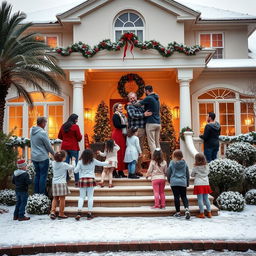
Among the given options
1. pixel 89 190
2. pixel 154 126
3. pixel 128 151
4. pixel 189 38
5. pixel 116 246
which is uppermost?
pixel 189 38

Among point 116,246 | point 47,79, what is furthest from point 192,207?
point 47,79

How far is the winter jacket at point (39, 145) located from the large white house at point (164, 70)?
4972 mm

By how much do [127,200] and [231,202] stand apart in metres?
2.57

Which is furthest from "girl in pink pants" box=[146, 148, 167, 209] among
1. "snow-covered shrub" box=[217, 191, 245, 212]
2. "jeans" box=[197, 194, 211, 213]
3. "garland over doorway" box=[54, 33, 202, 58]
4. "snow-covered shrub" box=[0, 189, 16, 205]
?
"garland over doorway" box=[54, 33, 202, 58]

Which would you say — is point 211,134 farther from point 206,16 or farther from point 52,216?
point 206,16

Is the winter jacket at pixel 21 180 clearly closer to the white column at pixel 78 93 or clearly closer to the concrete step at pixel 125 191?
the concrete step at pixel 125 191

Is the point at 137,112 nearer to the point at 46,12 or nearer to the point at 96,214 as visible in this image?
the point at 96,214

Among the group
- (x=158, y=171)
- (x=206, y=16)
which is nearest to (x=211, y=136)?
(x=158, y=171)

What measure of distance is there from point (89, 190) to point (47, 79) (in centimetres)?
550

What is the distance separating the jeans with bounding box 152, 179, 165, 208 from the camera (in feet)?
23.8

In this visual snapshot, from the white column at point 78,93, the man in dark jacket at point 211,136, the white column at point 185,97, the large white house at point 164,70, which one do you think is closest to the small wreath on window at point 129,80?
the large white house at point 164,70

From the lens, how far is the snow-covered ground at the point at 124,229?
5441 millimetres

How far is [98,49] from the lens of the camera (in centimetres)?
1184

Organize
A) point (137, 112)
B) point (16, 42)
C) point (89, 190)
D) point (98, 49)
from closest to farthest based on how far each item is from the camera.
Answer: point (89, 190), point (137, 112), point (16, 42), point (98, 49)
